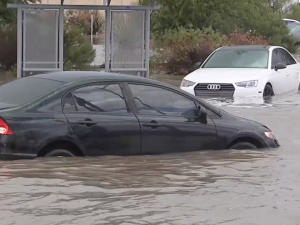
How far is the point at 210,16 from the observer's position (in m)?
30.8

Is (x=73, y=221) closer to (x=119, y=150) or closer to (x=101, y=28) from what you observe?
(x=119, y=150)

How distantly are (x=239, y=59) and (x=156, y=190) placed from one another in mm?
11286

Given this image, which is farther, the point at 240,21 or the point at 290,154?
the point at 240,21

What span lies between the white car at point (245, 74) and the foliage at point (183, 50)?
7649 millimetres

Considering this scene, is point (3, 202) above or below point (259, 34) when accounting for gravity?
below

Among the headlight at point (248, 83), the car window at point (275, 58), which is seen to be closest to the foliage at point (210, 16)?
the car window at point (275, 58)

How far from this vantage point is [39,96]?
9.22 metres

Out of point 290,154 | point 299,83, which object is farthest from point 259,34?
point 290,154

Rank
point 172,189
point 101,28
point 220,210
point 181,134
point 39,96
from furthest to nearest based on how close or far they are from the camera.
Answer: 1. point 101,28
2. point 181,134
3. point 39,96
4. point 172,189
5. point 220,210

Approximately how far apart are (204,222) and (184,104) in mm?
3670

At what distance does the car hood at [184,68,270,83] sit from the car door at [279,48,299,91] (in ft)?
4.93

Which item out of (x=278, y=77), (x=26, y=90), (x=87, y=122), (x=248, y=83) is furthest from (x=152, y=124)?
(x=278, y=77)

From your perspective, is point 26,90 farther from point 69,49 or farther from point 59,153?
point 69,49

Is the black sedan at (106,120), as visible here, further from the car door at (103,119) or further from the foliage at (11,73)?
the foliage at (11,73)
